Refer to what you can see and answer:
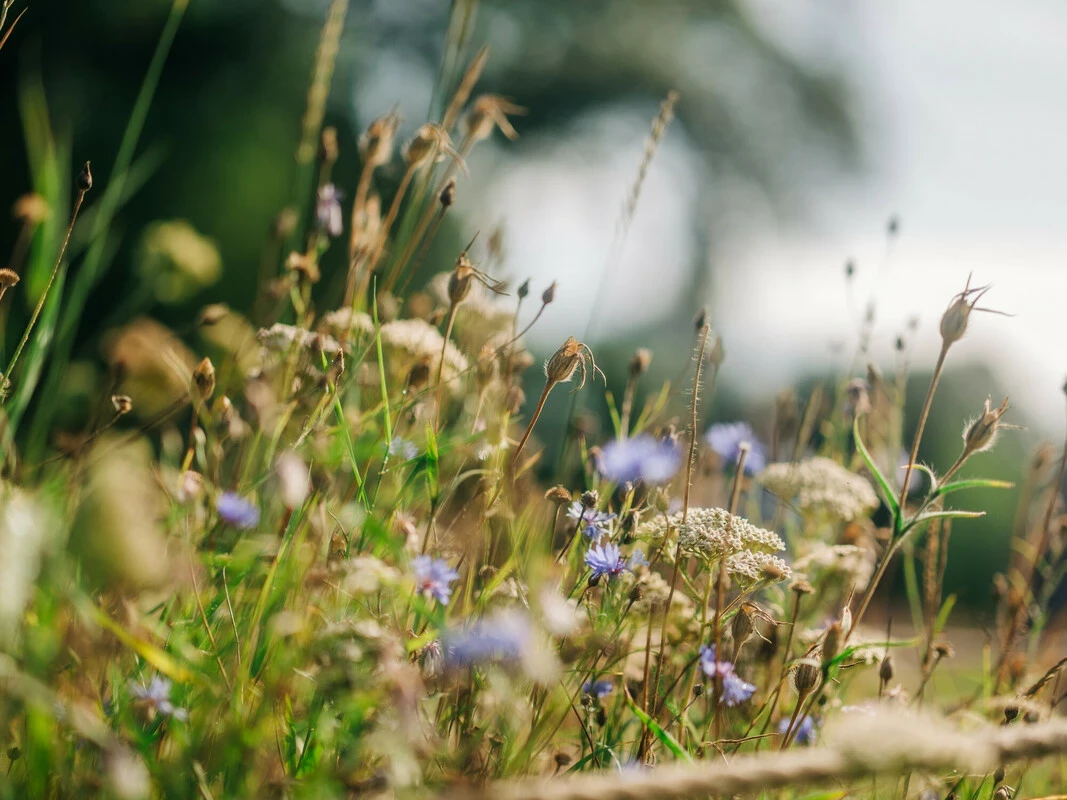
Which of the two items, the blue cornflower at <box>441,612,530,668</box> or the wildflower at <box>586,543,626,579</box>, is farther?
the wildflower at <box>586,543,626,579</box>

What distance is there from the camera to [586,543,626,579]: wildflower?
904 millimetres

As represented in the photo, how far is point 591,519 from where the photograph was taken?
1.01m

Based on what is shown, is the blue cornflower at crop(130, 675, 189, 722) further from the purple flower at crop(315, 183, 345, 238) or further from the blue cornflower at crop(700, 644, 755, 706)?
the purple flower at crop(315, 183, 345, 238)

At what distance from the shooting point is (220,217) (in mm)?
6336

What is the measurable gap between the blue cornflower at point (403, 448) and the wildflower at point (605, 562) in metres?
0.24

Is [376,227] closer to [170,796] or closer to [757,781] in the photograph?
[170,796]

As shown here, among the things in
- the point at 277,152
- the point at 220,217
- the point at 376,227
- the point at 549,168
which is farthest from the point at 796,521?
the point at 549,168

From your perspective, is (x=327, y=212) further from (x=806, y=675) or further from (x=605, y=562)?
(x=806, y=675)

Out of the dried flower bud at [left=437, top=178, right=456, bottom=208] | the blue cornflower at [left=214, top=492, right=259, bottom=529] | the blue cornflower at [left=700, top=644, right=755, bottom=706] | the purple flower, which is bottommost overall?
the blue cornflower at [left=700, top=644, right=755, bottom=706]

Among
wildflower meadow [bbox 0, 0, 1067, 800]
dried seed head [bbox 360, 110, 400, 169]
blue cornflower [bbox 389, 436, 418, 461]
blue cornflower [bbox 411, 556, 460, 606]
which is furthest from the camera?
dried seed head [bbox 360, 110, 400, 169]

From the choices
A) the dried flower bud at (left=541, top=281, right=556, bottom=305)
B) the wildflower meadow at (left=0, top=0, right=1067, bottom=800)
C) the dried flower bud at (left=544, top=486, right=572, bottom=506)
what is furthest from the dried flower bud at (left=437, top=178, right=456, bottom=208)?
the dried flower bud at (left=544, top=486, right=572, bottom=506)

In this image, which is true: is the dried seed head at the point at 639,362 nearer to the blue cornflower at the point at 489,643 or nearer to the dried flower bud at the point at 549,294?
the dried flower bud at the point at 549,294

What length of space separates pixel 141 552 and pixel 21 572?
1.05 ft

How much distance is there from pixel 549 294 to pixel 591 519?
29 cm
